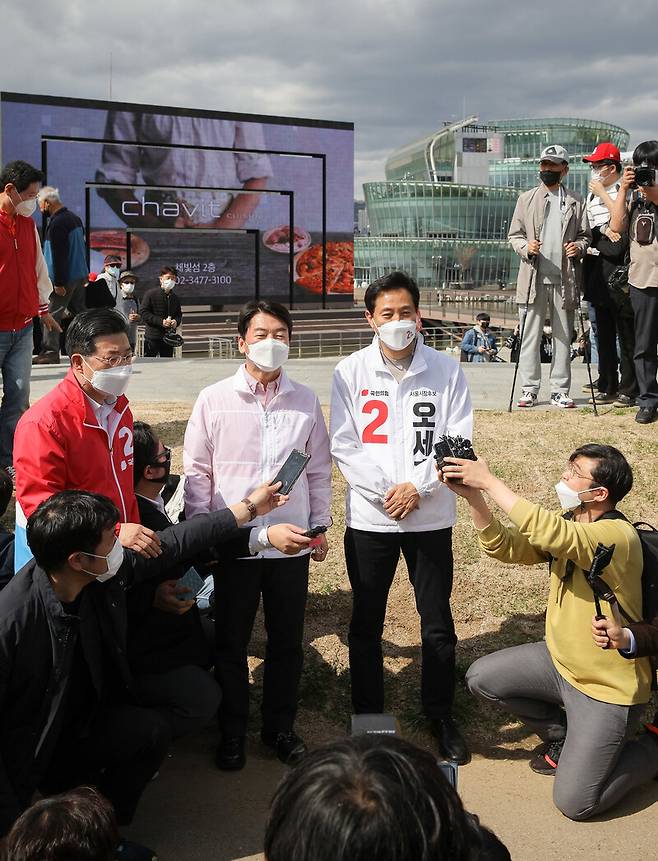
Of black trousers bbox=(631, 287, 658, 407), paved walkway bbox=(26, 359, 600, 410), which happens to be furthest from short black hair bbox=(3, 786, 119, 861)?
paved walkway bbox=(26, 359, 600, 410)

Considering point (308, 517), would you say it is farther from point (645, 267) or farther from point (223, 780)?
point (645, 267)

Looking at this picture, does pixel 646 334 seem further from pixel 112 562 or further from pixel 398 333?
pixel 112 562

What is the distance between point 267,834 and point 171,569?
2.55m

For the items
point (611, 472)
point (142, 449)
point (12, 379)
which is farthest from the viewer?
point (12, 379)

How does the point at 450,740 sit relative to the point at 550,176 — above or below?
below

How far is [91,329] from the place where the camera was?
3.62 meters

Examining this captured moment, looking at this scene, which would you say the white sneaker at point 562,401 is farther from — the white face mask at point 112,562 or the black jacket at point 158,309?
the black jacket at point 158,309

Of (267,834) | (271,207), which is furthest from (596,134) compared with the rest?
(267,834)

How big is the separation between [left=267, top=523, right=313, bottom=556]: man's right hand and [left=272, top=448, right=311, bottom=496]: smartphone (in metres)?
0.15

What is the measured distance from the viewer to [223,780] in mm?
3916

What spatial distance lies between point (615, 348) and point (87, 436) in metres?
5.76

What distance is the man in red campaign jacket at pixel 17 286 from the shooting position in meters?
5.85

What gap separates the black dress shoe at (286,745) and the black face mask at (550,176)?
4999 millimetres

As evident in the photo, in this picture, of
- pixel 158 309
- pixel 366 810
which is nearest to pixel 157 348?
pixel 158 309
